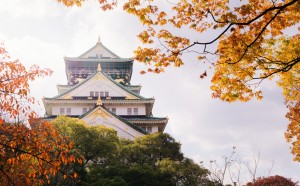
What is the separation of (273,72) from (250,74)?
0.83 m

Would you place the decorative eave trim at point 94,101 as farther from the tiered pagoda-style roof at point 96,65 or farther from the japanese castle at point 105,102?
the tiered pagoda-style roof at point 96,65

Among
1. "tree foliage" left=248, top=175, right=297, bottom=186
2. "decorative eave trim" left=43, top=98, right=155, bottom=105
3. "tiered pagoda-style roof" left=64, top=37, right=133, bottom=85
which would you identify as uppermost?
"tiered pagoda-style roof" left=64, top=37, right=133, bottom=85

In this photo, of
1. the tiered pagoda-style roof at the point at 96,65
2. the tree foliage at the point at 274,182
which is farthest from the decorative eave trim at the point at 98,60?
the tree foliage at the point at 274,182

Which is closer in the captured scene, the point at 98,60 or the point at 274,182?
the point at 274,182

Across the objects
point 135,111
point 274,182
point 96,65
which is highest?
point 96,65

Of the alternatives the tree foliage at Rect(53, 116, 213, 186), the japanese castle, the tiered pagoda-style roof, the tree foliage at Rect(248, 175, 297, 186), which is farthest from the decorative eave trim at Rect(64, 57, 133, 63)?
the tree foliage at Rect(248, 175, 297, 186)

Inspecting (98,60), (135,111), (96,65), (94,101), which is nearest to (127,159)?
(94,101)

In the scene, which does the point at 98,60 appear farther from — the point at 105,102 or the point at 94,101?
the point at 94,101

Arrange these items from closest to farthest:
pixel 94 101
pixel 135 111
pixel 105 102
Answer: pixel 94 101 → pixel 105 102 → pixel 135 111

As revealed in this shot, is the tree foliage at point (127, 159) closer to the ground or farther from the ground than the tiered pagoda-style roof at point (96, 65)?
closer to the ground

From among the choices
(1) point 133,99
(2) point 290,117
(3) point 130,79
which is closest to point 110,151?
(2) point 290,117

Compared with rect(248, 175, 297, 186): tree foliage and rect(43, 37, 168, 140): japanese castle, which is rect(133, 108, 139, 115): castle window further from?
rect(248, 175, 297, 186): tree foliage

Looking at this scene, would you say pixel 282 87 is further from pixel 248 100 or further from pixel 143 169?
pixel 143 169

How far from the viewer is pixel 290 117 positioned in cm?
2264
